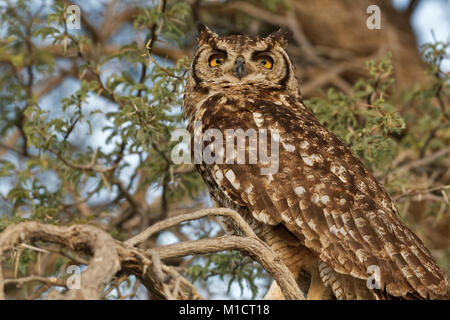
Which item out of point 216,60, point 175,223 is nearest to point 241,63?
point 216,60

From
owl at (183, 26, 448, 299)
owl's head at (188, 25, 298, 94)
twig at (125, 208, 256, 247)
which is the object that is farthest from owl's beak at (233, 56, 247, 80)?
twig at (125, 208, 256, 247)

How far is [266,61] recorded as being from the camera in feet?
13.3

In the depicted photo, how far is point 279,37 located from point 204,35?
0.54 m

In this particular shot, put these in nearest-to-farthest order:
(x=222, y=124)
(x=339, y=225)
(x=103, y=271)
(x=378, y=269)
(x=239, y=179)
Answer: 1. (x=103, y=271)
2. (x=378, y=269)
3. (x=339, y=225)
4. (x=239, y=179)
5. (x=222, y=124)

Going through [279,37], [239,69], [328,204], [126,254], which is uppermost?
[279,37]

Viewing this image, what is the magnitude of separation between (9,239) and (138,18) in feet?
8.39

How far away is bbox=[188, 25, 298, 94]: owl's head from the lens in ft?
12.8

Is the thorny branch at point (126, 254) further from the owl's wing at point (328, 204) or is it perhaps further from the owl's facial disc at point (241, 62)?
the owl's facial disc at point (241, 62)

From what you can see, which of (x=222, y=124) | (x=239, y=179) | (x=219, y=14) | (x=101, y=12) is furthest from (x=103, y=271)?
(x=219, y=14)

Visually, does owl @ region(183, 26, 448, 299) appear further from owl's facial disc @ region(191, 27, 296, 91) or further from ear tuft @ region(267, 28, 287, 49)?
ear tuft @ region(267, 28, 287, 49)

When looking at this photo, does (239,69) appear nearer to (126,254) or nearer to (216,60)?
(216,60)

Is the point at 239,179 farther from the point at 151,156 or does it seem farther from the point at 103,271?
the point at 151,156

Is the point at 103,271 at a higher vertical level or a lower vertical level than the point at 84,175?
lower

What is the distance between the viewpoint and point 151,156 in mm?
4410
